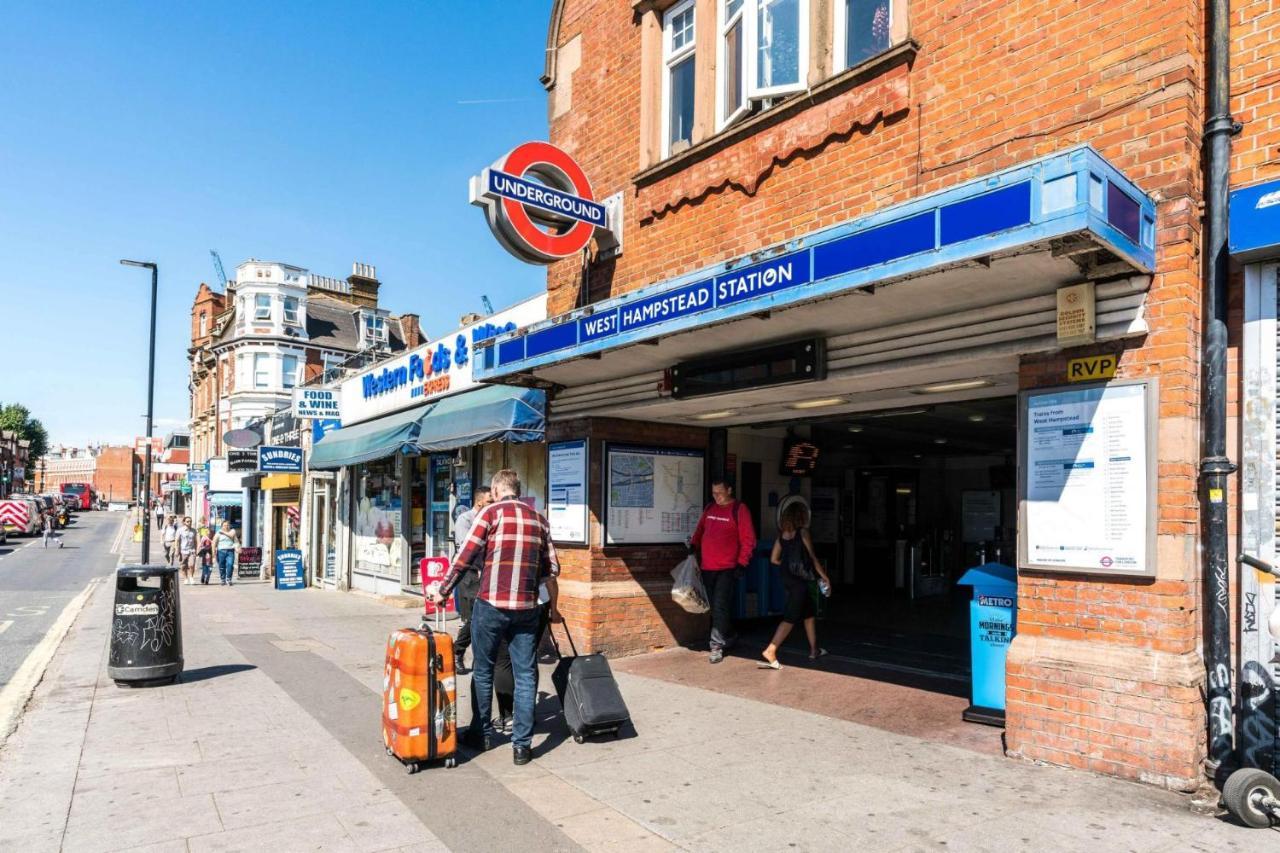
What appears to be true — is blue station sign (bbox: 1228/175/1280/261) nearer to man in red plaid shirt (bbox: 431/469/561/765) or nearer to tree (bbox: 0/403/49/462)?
man in red plaid shirt (bbox: 431/469/561/765)

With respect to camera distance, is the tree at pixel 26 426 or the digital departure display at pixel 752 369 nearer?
the digital departure display at pixel 752 369

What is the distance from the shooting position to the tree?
105 metres

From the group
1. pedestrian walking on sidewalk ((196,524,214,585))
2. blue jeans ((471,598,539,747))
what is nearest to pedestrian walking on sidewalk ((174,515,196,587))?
pedestrian walking on sidewalk ((196,524,214,585))

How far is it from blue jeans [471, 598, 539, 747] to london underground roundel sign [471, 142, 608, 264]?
158 inches

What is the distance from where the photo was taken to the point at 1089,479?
5.25 metres

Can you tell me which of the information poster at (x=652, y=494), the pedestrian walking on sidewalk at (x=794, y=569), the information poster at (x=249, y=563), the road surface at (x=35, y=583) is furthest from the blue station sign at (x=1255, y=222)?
the information poster at (x=249, y=563)

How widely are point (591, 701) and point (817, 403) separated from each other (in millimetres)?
3544

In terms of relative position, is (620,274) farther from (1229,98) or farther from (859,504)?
(859,504)

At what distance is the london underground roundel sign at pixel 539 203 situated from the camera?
8219 millimetres

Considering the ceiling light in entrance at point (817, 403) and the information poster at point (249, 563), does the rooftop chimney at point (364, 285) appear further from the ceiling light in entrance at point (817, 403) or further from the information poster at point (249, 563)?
the ceiling light in entrance at point (817, 403)

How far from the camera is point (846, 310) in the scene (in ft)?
20.0

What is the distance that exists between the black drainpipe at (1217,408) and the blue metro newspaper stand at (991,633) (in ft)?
4.31

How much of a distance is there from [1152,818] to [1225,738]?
0.75 metres

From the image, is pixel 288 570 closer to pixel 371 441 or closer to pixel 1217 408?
pixel 371 441
